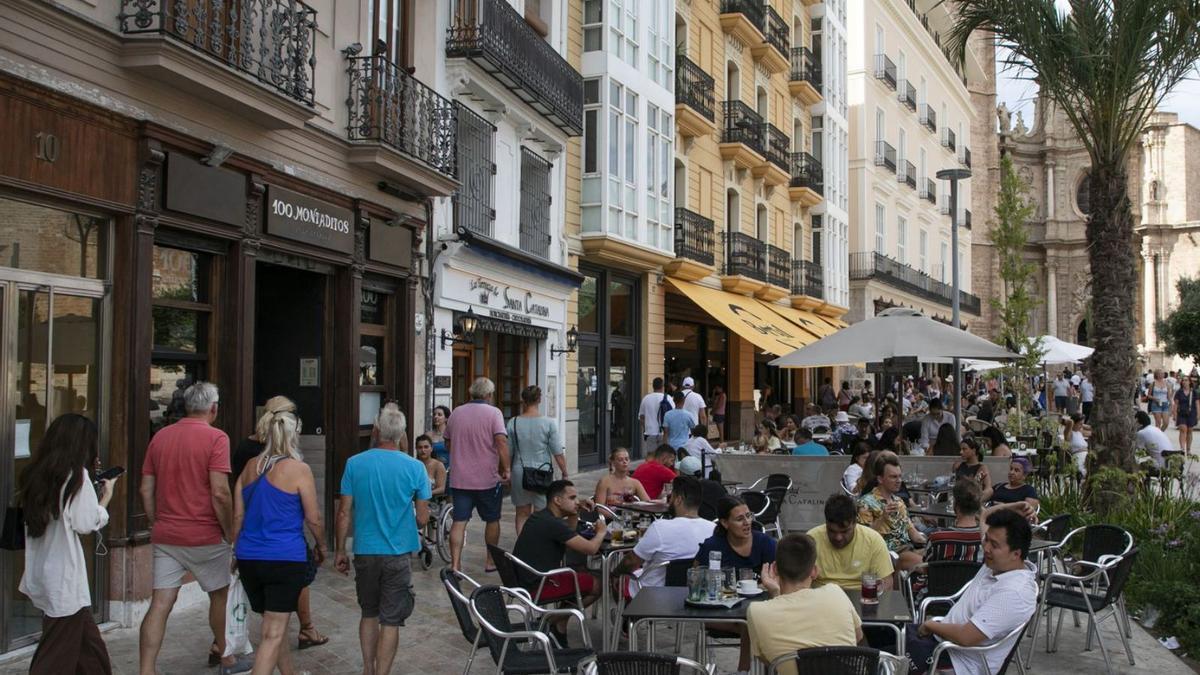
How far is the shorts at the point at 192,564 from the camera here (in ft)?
21.2

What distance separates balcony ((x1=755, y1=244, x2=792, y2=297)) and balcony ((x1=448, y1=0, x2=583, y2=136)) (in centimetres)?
1126

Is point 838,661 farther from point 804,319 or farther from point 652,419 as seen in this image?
point 804,319

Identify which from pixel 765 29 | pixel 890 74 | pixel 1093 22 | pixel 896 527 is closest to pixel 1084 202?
pixel 890 74

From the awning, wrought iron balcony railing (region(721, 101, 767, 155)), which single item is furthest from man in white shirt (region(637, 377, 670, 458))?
wrought iron balcony railing (region(721, 101, 767, 155))

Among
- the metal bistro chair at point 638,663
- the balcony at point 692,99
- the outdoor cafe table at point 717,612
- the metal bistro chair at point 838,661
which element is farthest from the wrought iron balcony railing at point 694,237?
the metal bistro chair at point 638,663

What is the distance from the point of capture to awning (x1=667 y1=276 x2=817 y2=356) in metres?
22.6

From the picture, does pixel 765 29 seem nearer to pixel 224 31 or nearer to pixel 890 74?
pixel 890 74

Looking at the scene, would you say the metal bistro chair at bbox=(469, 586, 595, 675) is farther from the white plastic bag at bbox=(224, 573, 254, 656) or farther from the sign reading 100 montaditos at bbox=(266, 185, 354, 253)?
the sign reading 100 montaditos at bbox=(266, 185, 354, 253)

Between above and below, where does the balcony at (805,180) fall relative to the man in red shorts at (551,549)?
above

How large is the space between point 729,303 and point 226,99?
16.8 metres

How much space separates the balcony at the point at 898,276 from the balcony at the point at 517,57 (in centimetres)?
1861

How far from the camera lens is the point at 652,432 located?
57.9 ft

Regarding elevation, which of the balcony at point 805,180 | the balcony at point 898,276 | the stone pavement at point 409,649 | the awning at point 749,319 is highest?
the balcony at point 805,180

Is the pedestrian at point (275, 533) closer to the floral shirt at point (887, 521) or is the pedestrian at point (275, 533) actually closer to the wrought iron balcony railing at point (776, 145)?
the floral shirt at point (887, 521)
